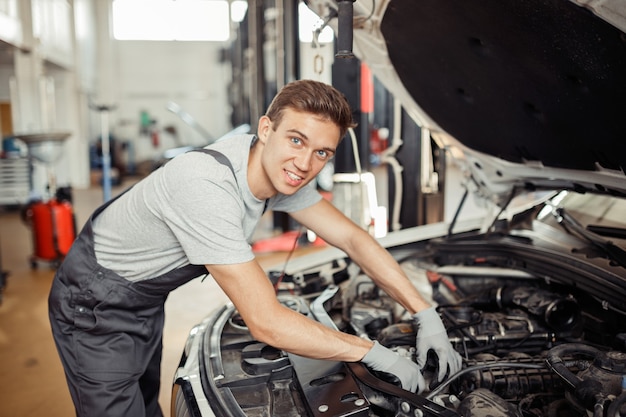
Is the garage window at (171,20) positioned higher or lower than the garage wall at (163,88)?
higher

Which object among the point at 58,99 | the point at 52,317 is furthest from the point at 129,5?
the point at 52,317

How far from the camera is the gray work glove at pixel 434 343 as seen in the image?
Answer: 1316 mm

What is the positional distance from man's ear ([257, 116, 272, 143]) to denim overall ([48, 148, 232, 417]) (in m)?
0.38

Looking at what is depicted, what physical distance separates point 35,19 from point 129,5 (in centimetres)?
591

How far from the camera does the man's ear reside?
4.55 ft

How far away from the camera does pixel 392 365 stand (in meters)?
1.23

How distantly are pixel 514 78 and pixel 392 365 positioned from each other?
0.76 meters

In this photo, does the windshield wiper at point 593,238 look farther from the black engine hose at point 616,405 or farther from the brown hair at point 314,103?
the brown hair at point 314,103

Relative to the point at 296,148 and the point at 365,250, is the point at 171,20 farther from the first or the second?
the point at 296,148

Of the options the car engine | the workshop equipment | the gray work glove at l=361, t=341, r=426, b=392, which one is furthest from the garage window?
the gray work glove at l=361, t=341, r=426, b=392

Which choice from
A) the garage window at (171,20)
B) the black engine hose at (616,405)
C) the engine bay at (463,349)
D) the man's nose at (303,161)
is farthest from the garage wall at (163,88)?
the black engine hose at (616,405)

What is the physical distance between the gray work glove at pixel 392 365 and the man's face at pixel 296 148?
0.44 metres

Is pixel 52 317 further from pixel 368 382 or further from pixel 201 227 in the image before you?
pixel 368 382

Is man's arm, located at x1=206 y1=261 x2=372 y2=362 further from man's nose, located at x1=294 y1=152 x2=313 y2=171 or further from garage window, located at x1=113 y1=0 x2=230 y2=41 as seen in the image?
garage window, located at x1=113 y1=0 x2=230 y2=41
